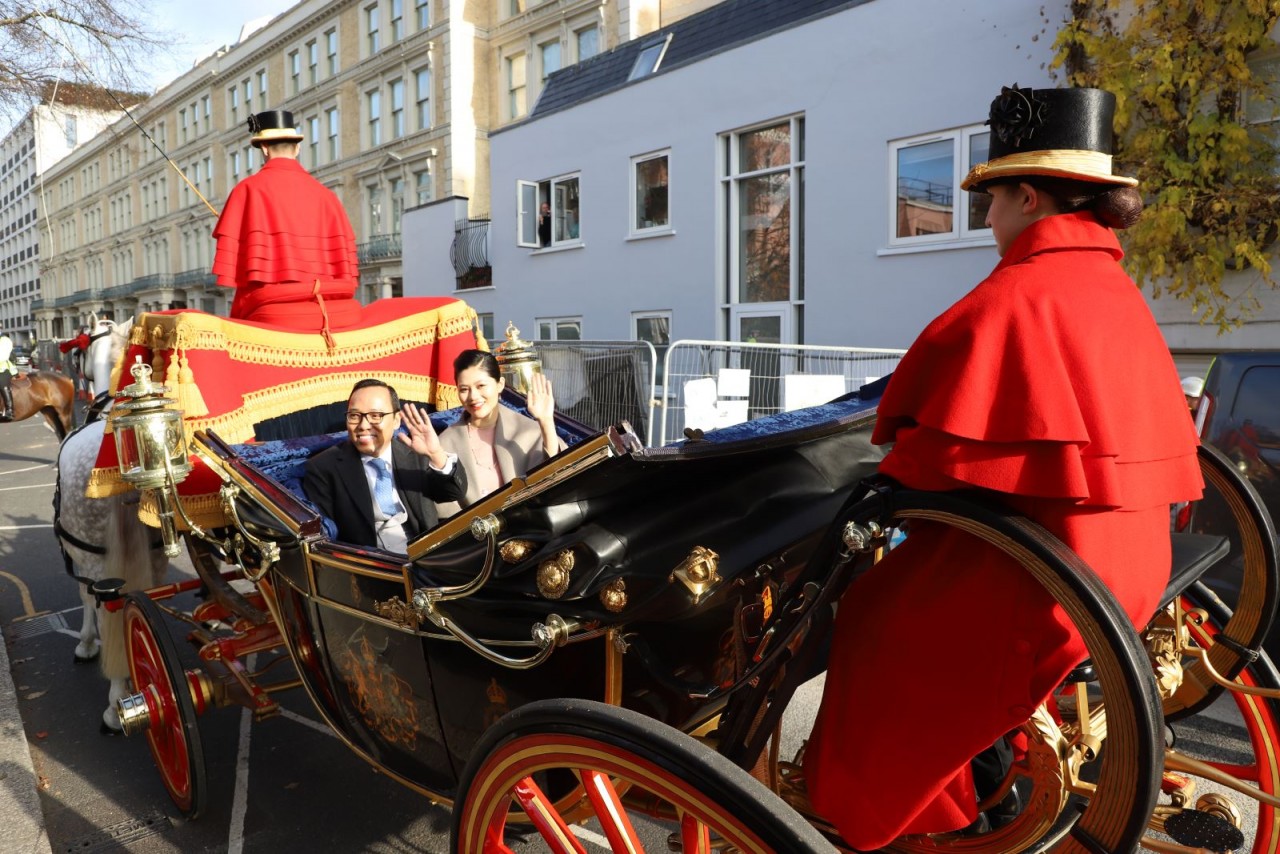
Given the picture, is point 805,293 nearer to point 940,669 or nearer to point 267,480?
point 267,480

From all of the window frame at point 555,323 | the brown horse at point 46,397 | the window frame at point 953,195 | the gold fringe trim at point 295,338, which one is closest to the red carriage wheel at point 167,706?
the gold fringe trim at point 295,338

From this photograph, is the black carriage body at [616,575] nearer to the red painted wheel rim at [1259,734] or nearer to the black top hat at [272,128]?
the red painted wheel rim at [1259,734]

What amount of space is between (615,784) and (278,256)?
3.45 m

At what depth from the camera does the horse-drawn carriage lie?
130 centimetres

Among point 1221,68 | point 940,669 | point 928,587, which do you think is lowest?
point 940,669

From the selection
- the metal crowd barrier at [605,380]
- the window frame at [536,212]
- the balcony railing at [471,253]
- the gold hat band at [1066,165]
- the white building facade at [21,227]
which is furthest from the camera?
the white building facade at [21,227]

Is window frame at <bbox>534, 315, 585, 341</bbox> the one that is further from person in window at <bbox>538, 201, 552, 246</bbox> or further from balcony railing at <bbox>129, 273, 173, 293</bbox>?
balcony railing at <bbox>129, 273, 173, 293</bbox>

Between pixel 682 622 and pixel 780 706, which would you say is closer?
pixel 780 706

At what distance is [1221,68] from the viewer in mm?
7055

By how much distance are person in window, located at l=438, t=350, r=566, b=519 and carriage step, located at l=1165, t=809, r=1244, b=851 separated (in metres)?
2.33

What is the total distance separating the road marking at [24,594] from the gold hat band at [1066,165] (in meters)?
6.31

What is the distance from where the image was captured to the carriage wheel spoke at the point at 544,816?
65.4 inches

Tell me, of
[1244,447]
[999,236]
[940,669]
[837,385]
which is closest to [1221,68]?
[837,385]

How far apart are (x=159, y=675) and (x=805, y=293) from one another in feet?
28.6
